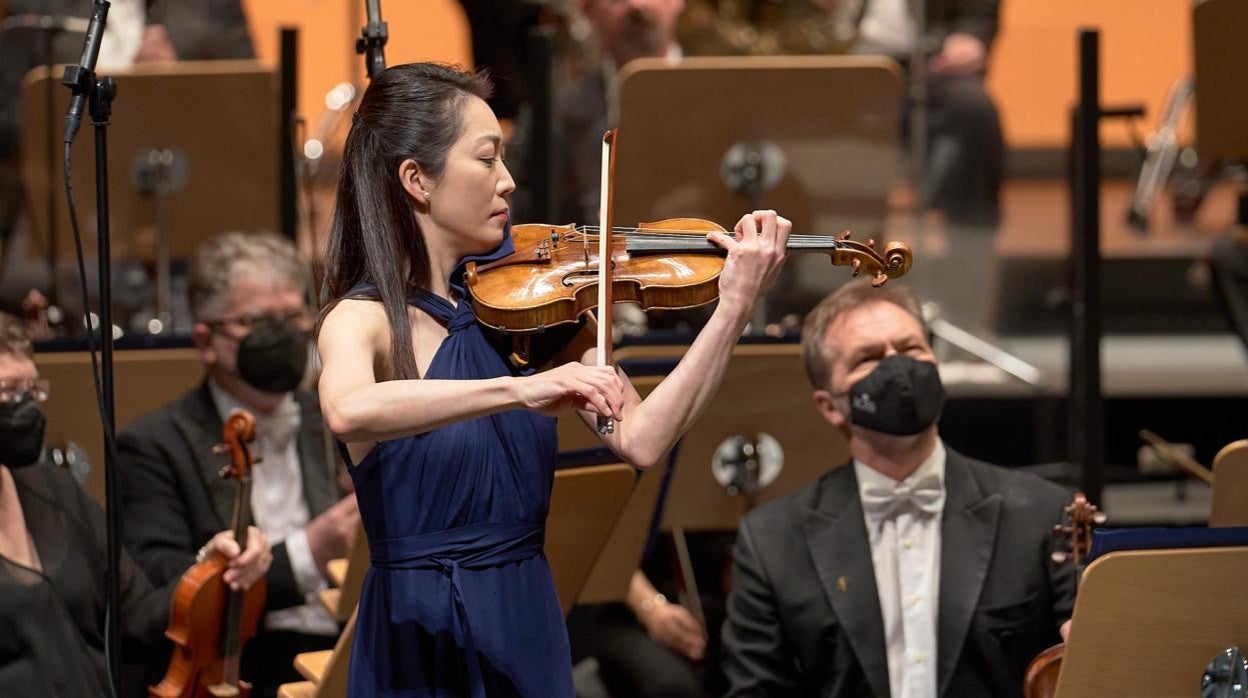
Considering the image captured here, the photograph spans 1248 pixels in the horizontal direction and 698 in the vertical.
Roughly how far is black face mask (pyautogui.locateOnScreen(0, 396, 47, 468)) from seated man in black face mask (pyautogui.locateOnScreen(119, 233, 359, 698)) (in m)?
0.53

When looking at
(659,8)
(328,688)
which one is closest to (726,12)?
(659,8)

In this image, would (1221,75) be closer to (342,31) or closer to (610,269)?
(610,269)

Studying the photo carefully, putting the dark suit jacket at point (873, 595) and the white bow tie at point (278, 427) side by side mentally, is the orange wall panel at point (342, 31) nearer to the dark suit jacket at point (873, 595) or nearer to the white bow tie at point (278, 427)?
the white bow tie at point (278, 427)

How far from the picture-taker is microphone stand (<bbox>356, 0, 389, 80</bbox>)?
2.79m

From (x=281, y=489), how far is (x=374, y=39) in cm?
130

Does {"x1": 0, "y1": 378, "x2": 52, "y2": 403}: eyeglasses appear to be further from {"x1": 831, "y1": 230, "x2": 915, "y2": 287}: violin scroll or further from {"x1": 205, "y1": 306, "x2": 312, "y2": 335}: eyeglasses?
{"x1": 831, "y1": 230, "x2": 915, "y2": 287}: violin scroll

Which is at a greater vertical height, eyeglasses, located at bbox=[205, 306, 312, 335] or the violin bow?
the violin bow

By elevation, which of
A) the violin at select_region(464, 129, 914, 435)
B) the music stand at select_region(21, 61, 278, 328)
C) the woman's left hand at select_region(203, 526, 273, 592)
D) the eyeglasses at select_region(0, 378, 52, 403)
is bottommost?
the woman's left hand at select_region(203, 526, 273, 592)

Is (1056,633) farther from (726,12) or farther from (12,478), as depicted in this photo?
(726,12)

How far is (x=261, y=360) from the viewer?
353 cm

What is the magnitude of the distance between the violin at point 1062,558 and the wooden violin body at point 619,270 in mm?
720

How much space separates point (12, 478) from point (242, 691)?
0.56 metres

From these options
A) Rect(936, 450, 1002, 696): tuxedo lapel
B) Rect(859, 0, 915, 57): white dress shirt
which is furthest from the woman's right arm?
Rect(859, 0, 915, 57): white dress shirt

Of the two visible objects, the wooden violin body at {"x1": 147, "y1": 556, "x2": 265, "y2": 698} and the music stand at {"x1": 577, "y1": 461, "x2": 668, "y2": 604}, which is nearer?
the wooden violin body at {"x1": 147, "y1": 556, "x2": 265, "y2": 698}
